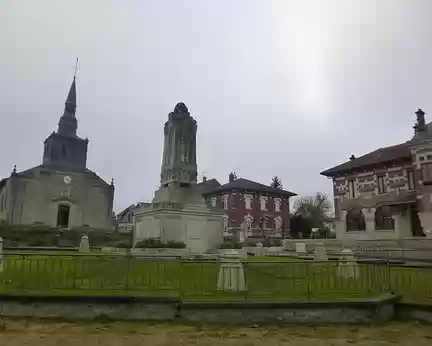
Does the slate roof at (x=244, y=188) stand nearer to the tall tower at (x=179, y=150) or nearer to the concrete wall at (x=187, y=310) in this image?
the tall tower at (x=179, y=150)

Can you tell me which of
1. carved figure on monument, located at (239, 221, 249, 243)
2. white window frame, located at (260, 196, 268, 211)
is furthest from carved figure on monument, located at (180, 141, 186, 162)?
white window frame, located at (260, 196, 268, 211)

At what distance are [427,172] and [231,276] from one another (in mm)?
27074

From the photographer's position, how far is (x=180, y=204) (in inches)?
936

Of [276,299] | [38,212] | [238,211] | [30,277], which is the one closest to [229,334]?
[276,299]

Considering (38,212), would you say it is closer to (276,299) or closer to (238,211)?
(238,211)

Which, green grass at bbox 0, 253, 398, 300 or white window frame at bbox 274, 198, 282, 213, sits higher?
white window frame at bbox 274, 198, 282, 213

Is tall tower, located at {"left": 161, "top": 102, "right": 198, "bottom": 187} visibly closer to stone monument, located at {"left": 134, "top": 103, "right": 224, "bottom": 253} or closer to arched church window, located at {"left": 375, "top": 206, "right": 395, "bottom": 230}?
stone monument, located at {"left": 134, "top": 103, "right": 224, "bottom": 253}

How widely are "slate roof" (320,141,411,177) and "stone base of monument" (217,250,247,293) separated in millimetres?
29604

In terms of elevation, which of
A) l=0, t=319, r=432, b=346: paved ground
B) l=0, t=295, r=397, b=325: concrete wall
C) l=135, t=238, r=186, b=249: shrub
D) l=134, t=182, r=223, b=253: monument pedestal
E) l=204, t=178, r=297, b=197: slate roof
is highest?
l=204, t=178, r=297, b=197: slate roof

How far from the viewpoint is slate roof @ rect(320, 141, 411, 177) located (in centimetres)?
3438

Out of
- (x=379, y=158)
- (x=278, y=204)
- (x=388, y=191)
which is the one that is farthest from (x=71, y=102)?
(x=388, y=191)

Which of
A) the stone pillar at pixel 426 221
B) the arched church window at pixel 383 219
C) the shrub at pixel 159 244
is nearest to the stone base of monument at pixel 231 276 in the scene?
the shrub at pixel 159 244

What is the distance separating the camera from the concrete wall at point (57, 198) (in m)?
48.4

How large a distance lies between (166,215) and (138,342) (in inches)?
641
